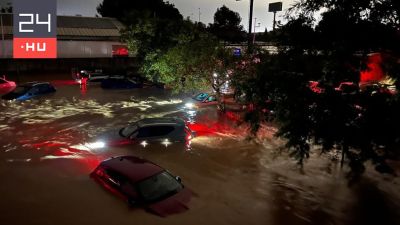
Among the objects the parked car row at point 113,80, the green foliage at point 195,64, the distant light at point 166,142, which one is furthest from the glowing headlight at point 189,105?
the distant light at point 166,142

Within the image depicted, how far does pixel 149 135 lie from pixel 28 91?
1526 cm

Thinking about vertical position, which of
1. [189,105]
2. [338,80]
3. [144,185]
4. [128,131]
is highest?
[338,80]

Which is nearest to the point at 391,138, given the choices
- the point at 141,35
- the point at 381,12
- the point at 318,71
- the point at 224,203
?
the point at 318,71

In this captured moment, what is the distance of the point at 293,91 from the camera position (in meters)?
8.34

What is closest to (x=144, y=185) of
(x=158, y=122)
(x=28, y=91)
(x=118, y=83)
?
(x=158, y=122)

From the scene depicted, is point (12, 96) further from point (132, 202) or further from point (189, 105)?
point (132, 202)

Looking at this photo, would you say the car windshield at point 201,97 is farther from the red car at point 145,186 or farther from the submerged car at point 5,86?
the red car at point 145,186

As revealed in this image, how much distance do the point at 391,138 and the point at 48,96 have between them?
2626 centimetres

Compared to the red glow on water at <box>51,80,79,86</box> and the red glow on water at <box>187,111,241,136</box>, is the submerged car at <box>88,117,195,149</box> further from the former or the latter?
the red glow on water at <box>51,80,79,86</box>

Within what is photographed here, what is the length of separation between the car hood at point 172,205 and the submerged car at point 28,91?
19.5m

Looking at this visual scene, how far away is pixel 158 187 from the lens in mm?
10734

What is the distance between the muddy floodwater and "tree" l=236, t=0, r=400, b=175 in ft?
7.29

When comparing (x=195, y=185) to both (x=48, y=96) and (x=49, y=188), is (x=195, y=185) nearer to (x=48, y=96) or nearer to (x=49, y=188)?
(x=49, y=188)

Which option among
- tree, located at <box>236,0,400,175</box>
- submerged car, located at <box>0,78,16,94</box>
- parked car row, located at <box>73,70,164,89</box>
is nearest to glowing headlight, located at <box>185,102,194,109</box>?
parked car row, located at <box>73,70,164,89</box>
